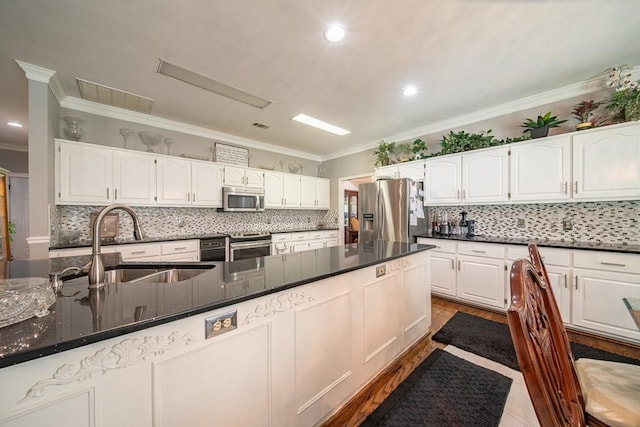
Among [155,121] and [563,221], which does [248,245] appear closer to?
[155,121]

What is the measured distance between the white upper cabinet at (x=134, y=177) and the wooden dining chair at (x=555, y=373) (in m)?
3.92

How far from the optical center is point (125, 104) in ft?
10.0

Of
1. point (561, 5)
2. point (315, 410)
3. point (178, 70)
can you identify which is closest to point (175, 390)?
point (315, 410)

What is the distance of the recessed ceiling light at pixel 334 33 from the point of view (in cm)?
178

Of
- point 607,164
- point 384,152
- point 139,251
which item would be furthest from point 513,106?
point 139,251

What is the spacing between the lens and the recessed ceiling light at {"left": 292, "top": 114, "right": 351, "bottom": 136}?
3.49 meters

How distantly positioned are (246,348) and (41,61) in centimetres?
326

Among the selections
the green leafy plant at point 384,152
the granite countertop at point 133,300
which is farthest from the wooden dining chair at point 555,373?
the green leafy plant at point 384,152

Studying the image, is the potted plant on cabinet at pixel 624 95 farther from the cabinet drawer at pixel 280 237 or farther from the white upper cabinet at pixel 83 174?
the white upper cabinet at pixel 83 174

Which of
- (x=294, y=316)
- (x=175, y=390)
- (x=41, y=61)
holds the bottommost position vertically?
(x=175, y=390)

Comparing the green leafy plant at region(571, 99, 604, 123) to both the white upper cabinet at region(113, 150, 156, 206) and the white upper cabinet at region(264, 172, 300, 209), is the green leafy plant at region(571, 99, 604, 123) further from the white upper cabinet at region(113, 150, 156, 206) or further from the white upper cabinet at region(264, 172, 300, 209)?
the white upper cabinet at region(113, 150, 156, 206)

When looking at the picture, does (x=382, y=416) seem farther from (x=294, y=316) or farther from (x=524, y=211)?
(x=524, y=211)

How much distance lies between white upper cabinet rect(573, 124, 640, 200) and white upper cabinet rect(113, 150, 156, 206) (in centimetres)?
516

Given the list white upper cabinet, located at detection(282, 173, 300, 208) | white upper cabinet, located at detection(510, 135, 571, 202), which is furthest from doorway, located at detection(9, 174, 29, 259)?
white upper cabinet, located at detection(510, 135, 571, 202)
